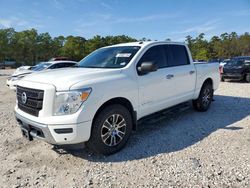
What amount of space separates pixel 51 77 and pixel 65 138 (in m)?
1.02

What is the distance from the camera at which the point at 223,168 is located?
3.65 m

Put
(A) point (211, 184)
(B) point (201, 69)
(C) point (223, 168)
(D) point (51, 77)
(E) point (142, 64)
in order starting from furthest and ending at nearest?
(B) point (201, 69), (E) point (142, 64), (D) point (51, 77), (C) point (223, 168), (A) point (211, 184)

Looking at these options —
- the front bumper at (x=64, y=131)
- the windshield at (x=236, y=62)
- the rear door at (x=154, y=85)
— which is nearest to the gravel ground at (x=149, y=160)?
the front bumper at (x=64, y=131)

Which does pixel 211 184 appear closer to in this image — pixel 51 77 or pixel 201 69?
pixel 51 77

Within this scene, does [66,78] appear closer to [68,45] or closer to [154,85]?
[154,85]

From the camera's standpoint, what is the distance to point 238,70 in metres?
14.2

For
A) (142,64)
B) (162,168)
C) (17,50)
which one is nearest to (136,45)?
(142,64)

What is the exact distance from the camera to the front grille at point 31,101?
3760mm

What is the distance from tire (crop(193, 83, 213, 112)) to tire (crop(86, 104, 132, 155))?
304cm

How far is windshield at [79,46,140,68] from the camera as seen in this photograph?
4.72 metres

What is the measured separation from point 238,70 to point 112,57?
11564mm

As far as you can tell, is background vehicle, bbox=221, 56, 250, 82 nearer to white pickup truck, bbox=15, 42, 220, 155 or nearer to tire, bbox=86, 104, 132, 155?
white pickup truck, bbox=15, 42, 220, 155

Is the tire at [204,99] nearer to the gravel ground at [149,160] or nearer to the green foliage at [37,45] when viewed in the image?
the gravel ground at [149,160]

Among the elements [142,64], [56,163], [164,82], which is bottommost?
[56,163]
